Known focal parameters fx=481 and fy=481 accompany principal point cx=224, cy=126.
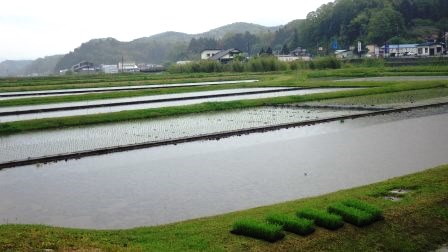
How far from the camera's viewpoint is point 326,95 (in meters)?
28.7

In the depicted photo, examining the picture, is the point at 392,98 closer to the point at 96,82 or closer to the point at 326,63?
the point at 96,82

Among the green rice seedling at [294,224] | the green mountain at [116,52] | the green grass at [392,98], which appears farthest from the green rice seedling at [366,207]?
the green mountain at [116,52]

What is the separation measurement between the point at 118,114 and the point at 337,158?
12061 millimetres

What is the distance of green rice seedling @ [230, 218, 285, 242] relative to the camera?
662 centimetres

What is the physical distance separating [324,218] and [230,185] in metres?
3.46

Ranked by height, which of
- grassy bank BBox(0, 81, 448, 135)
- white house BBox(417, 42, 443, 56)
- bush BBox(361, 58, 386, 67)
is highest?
white house BBox(417, 42, 443, 56)

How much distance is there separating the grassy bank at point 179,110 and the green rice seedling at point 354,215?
15050 millimetres

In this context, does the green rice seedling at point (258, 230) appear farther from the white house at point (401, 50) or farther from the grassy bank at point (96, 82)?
the white house at point (401, 50)

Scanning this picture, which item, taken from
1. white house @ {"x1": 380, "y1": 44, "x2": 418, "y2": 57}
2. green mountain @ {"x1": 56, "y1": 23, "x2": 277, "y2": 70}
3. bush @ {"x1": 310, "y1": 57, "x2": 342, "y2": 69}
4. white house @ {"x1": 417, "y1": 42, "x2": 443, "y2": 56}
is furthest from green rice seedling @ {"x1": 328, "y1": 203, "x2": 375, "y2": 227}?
green mountain @ {"x1": 56, "y1": 23, "x2": 277, "y2": 70}

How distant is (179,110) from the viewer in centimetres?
2342

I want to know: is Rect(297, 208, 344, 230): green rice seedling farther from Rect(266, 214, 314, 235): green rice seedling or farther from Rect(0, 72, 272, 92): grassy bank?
Rect(0, 72, 272, 92): grassy bank

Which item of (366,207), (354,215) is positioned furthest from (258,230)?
(366,207)

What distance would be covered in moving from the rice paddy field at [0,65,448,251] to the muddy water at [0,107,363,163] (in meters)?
0.05

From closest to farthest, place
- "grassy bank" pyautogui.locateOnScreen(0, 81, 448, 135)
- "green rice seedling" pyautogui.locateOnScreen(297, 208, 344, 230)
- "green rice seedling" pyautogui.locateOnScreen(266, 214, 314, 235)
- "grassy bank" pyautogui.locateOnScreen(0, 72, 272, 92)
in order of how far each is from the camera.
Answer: "green rice seedling" pyautogui.locateOnScreen(266, 214, 314, 235) < "green rice seedling" pyautogui.locateOnScreen(297, 208, 344, 230) < "grassy bank" pyautogui.locateOnScreen(0, 81, 448, 135) < "grassy bank" pyautogui.locateOnScreen(0, 72, 272, 92)
